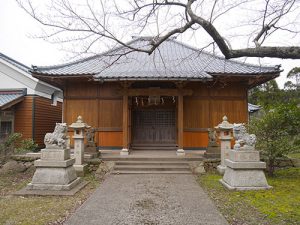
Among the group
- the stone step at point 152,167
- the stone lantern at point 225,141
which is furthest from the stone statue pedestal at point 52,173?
the stone lantern at point 225,141

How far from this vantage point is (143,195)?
6695 mm

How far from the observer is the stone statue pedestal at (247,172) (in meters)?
7.20

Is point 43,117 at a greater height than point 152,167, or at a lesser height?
greater

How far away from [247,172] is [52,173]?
17.6 feet

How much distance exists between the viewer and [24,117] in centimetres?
1438

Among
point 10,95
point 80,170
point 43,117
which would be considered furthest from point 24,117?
point 80,170

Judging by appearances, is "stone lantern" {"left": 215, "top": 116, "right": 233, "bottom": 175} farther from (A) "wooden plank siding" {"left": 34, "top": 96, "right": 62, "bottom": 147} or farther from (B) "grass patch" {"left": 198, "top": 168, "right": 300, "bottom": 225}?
(A) "wooden plank siding" {"left": 34, "top": 96, "right": 62, "bottom": 147}

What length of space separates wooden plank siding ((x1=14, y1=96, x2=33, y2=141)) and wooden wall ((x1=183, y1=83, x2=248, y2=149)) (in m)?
8.39

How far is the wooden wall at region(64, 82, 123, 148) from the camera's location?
40.1 ft

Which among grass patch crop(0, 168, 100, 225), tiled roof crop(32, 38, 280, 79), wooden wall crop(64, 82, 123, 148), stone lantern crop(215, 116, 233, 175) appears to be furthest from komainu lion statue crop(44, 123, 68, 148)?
stone lantern crop(215, 116, 233, 175)

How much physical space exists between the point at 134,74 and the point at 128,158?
3.42 metres

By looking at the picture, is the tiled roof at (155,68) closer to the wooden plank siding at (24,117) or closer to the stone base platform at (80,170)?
the wooden plank siding at (24,117)

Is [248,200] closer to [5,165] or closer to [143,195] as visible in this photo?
[143,195]

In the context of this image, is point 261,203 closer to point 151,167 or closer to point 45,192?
point 151,167
